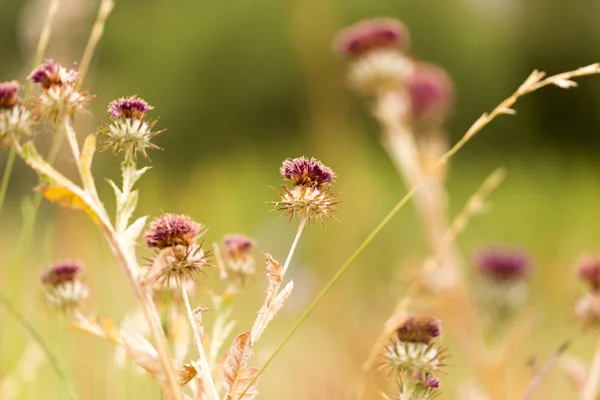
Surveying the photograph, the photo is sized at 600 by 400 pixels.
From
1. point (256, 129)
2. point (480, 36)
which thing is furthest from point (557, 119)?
point (256, 129)

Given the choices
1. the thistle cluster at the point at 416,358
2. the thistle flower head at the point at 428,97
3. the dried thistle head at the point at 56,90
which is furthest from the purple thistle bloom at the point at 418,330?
the thistle flower head at the point at 428,97

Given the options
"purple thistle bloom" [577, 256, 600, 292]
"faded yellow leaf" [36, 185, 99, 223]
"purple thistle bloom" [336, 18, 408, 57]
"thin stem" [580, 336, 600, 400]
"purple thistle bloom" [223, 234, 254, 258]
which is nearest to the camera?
"faded yellow leaf" [36, 185, 99, 223]

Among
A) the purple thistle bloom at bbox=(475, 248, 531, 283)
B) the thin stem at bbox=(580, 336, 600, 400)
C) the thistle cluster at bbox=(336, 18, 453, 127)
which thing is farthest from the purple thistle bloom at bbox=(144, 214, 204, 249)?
the purple thistle bloom at bbox=(475, 248, 531, 283)

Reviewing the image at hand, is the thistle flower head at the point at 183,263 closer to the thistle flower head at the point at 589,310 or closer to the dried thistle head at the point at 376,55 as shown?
the thistle flower head at the point at 589,310

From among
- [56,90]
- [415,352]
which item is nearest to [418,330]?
[415,352]

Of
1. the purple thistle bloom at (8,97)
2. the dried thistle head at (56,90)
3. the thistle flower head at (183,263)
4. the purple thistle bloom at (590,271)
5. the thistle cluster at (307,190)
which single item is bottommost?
the thistle flower head at (183,263)

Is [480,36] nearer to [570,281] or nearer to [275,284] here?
[570,281]

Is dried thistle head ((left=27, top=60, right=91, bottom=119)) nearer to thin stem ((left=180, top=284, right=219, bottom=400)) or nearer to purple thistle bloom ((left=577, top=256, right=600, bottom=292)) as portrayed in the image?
thin stem ((left=180, top=284, right=219, bottom=400))
